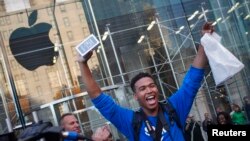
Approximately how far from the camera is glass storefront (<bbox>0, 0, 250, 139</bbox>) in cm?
823

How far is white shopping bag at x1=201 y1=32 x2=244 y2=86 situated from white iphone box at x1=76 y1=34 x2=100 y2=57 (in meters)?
0.53

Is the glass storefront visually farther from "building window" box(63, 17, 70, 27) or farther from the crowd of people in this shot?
the crowd of people

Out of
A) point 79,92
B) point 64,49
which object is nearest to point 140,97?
point 79,92

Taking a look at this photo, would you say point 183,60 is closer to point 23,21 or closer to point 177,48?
point 177,48

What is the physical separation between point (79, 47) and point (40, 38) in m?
7.34

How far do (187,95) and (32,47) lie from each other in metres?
7.27

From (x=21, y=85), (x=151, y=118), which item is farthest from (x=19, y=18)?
(x=151, y=118)

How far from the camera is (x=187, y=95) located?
181cm

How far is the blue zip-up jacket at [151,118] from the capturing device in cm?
169

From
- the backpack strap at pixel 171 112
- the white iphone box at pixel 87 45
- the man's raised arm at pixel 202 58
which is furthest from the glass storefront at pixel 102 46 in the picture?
the white iphone box at pixel 87 45

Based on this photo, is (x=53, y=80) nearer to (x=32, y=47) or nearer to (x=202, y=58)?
(x=32, y=47)

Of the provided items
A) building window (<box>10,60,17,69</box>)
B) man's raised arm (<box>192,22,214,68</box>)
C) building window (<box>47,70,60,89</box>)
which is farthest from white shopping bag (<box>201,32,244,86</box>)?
building window (<box>10,60,17,69</box>)

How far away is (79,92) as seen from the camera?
8367 mm

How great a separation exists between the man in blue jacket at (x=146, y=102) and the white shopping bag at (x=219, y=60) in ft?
0.17
